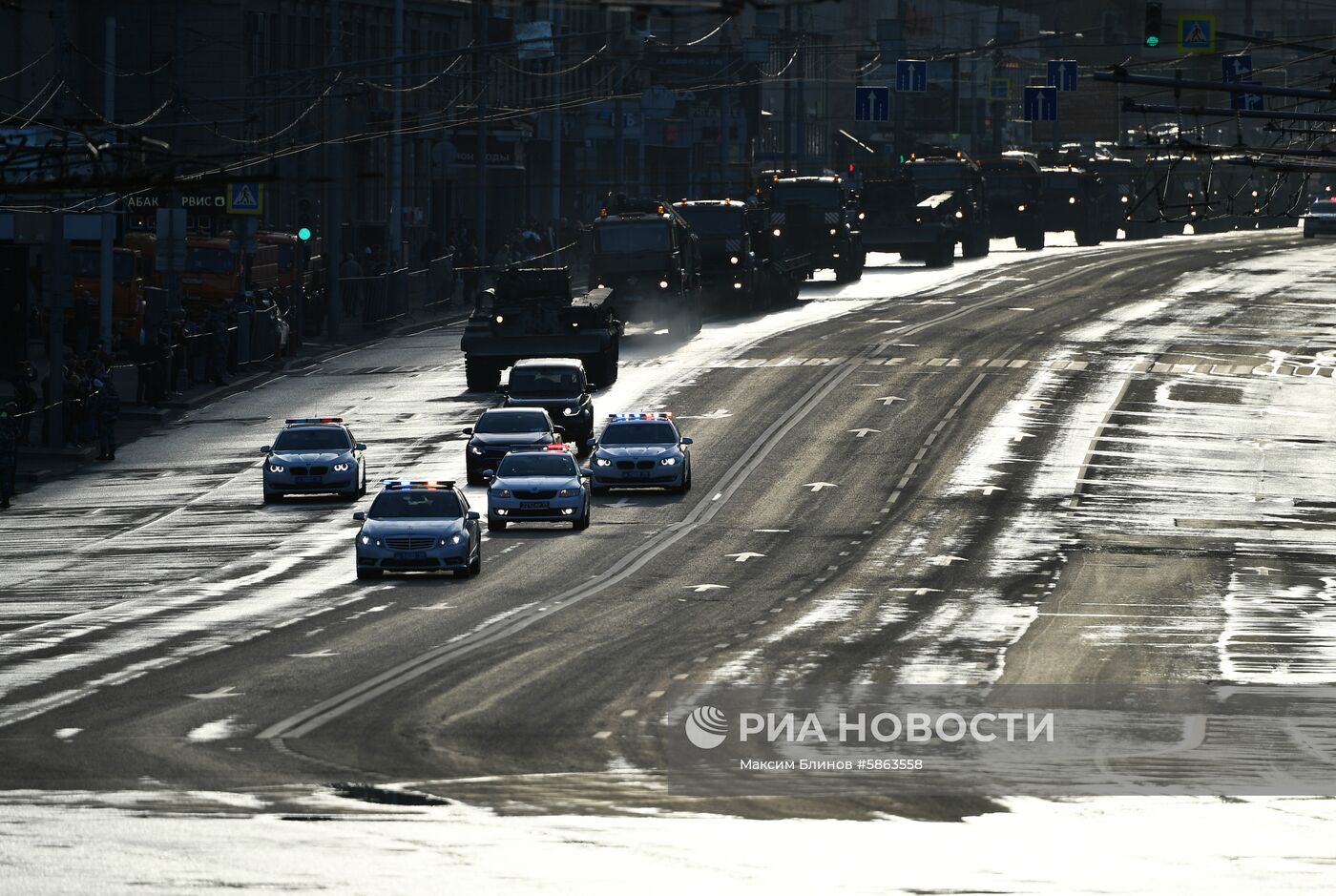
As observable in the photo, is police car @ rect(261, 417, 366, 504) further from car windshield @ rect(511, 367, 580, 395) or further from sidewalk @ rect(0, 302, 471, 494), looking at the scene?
car windshield @ rect(511, 367, 580, 395)

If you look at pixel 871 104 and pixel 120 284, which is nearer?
pixel 120 284

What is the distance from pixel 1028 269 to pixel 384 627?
61731 millimetres

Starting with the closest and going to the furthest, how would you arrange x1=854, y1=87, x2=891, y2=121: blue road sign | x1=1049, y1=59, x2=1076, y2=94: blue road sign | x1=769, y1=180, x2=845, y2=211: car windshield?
x1=769, y1=180, x2=845, y2=211: car windshield → x1=1049, y1=59, x2=1076, y2=94: blue road sign → x1=854, y1=87, x2=891, y2=121: blue road sign

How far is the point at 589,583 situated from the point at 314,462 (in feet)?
33.9

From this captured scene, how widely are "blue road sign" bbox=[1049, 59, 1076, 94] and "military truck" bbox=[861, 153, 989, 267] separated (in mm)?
4831

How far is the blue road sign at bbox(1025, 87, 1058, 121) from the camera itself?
9462cm

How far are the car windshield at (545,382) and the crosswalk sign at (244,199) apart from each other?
11201 millimetres

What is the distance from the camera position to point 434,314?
2881 inches

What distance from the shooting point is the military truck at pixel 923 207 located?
3361 inches

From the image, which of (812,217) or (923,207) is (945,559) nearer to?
(812,217)

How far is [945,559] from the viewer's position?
3606cm

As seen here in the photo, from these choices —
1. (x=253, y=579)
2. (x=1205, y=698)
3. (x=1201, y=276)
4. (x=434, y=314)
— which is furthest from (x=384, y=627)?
(x=1201, y=276)

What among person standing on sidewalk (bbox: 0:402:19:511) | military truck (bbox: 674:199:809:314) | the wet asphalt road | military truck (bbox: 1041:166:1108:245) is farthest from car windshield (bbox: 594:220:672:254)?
military truck (bbox: 1041:166:1108:245)

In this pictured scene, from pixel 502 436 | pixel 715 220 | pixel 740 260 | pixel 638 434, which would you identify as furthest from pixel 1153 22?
pixel 740 260
